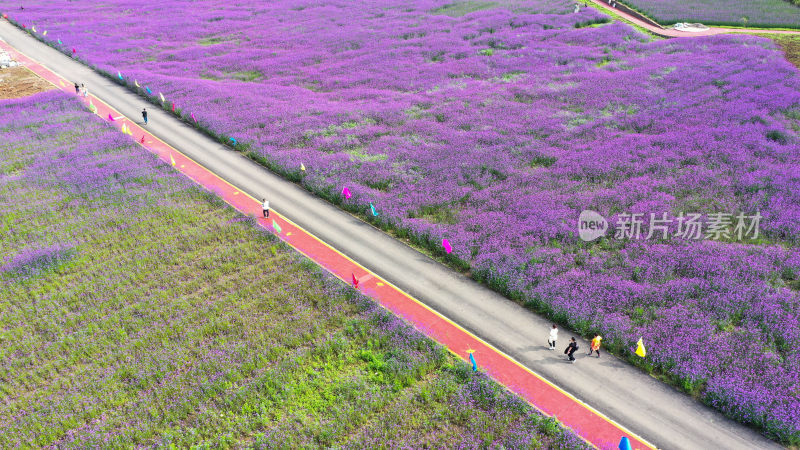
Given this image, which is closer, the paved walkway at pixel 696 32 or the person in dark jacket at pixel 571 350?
the person in dark jacket at pixel 571 350

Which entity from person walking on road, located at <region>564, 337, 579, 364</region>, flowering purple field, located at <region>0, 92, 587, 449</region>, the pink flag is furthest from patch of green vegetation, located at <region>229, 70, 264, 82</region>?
person walking on road, located at <region>564, 337, 579, 364</region>

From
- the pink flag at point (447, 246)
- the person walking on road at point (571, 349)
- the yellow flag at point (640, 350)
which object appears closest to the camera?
the yellow flag at point (640, 350)

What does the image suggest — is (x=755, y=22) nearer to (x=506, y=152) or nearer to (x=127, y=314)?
(x=506, y=152)

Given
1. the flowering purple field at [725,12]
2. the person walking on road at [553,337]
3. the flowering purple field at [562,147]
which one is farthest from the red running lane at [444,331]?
the flowering purple field at [725,12]

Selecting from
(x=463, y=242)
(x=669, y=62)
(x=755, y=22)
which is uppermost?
(x=755, y=22)

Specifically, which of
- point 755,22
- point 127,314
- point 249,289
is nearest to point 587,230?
point 249,289

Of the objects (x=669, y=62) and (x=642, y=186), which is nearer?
(x=642, y=186)

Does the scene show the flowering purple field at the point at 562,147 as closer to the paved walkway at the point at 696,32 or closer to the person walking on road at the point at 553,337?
the person walking on road at the point at 553,337
